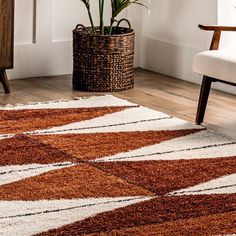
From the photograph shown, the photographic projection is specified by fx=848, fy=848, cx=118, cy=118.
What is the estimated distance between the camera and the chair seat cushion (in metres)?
3.92

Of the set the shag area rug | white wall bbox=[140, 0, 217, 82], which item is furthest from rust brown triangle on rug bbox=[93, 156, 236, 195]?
white wall bbox=[140, 0, 217, 82]

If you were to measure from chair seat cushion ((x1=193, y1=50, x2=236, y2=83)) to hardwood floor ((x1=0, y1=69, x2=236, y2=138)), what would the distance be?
0.29 meters

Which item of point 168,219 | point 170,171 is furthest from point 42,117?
point 168,219

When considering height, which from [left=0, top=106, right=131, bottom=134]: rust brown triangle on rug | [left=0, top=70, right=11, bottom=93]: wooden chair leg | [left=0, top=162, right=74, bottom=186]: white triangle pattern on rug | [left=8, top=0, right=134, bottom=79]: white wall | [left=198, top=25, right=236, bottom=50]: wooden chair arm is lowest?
[left=0, top=162, right=74, bottom=186]: white triangle pattern on rug

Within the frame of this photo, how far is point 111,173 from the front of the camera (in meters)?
3.33

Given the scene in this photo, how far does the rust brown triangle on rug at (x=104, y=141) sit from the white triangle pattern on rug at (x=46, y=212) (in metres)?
0.55

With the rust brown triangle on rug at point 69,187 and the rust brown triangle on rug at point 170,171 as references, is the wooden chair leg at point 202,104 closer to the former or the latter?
the rust brown triangle on rug at point 170,171

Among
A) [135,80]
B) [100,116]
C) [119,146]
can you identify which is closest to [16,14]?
[135,80]

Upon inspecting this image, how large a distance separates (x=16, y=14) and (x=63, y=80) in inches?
19.2

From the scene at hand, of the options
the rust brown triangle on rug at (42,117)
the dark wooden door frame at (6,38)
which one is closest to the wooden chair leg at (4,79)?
the dark wooden door frame at (6,38)

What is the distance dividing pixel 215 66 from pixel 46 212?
1425 millimetres

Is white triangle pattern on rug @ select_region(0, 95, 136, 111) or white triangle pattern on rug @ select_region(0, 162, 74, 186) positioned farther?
white triangle pattern on rug @ select_region(0, 95, 136, 111)

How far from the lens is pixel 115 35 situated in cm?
486

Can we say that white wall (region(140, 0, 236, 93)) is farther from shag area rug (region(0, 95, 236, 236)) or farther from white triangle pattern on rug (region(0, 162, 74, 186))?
white triangle pattern on rug (region(0, 162, 74, 186))
